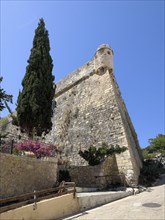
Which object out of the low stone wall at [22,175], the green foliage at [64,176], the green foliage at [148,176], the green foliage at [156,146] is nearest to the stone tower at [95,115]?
the green foliage at [148,176]

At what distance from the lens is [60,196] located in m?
7.00

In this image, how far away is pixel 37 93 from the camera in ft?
43.9

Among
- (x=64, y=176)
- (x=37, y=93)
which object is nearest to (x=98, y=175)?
(x=64, y=176)

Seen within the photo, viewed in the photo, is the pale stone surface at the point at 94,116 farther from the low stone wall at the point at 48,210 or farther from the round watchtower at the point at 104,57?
the low stone wall at the point at 48,210

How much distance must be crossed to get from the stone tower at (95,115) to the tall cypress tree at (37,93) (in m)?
3.24

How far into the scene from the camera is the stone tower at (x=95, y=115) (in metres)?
13.3

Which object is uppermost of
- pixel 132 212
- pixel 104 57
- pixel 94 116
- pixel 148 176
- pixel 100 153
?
pixel 104 57

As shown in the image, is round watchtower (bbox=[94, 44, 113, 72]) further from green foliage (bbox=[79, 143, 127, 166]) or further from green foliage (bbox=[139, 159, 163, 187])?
green foliage (bbox=[139, 159, 163, 187])

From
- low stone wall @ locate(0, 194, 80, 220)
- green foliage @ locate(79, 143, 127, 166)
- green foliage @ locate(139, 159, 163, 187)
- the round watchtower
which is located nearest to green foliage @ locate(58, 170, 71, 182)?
green foliage @ locate(79, 143, 127, 166)

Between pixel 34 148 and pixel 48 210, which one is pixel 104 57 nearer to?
pixel 34 148

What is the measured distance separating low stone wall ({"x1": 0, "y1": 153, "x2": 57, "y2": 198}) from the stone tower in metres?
4.91

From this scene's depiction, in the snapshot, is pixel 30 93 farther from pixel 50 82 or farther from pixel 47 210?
pixel 47 210

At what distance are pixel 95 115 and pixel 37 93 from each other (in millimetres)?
4752

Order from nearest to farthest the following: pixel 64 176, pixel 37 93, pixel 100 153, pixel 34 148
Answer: pixel 34 148 → pixel 64 176 → pixel 100 153 → pixel 37 93
